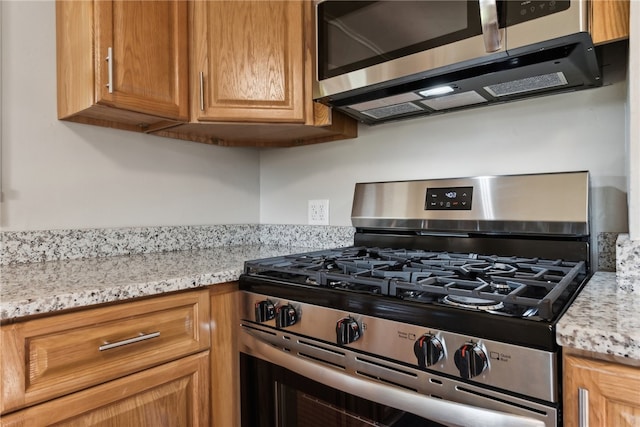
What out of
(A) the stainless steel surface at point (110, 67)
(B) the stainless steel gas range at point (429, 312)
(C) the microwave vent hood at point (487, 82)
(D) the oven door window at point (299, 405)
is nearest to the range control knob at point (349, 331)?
(B) the stainless steel gas range at point (429, 312)

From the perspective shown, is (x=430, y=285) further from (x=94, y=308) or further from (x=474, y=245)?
(x=94, y=308)

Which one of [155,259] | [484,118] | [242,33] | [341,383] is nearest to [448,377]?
[341,383]

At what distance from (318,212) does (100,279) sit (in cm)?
96

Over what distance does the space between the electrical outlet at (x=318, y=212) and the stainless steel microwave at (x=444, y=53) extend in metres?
0.46

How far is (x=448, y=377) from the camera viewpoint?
71 cm

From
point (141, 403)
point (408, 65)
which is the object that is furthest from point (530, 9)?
point (141, 403)

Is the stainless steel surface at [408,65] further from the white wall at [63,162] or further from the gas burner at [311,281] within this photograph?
the white wall at [63,162]

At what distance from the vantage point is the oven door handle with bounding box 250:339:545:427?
2.14ft

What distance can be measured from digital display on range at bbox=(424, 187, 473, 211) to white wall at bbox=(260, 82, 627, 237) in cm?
10

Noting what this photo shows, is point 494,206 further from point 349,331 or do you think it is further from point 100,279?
point 100,279

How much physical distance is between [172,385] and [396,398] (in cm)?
59

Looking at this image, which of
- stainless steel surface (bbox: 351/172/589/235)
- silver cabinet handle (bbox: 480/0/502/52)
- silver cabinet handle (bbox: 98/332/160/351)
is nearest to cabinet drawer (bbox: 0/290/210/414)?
silver cabinet handle (bbox: 98/332/160/351)

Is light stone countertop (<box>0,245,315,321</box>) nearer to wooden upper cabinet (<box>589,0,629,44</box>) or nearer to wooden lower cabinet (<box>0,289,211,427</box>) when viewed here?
wooden lower cabinet (<box>0,289,211,427</box>)

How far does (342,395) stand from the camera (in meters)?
0.87
